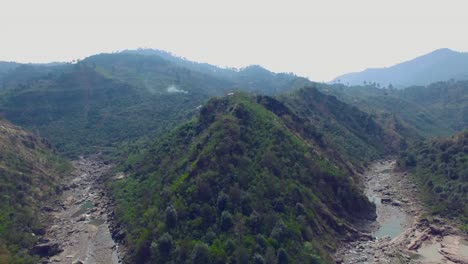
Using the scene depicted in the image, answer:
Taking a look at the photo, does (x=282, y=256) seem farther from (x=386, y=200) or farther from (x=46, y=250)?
(x=386, y=200)

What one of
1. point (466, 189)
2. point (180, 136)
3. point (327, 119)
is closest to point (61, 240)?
point (180, 136)

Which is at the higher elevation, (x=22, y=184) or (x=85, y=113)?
(x=85, y=113)

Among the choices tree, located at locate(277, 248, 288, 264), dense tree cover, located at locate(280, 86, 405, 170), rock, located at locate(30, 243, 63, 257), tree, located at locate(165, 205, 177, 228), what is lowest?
rock, located at locate(30, 243, 63, 257)

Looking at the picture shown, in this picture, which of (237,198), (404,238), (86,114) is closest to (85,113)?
(86,114)

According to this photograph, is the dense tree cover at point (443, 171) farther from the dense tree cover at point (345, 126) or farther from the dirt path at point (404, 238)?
the dense tree cover at point (345, 126)

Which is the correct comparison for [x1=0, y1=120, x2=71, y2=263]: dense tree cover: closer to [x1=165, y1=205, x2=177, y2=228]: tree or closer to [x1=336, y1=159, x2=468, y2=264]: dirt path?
[x1=165, y1=205, x2=177, y2=228]: tree

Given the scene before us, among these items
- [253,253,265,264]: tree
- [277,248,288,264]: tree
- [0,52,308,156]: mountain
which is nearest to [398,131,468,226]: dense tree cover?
[277,248,288,264]: tree
